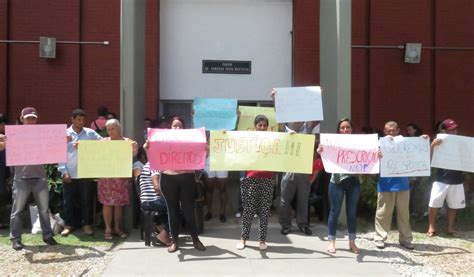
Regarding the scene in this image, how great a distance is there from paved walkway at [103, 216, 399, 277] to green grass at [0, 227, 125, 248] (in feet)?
1.14

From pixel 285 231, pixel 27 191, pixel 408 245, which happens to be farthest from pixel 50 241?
pixel 408 245

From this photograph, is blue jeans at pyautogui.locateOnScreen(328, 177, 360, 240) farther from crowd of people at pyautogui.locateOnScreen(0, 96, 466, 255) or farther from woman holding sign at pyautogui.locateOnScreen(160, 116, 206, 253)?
woman holding sign at pyautogui.locateOnScreen(160, 116, 206, 253)

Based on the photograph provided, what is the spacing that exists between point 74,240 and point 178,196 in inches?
71.5

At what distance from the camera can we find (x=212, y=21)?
38.9 feet

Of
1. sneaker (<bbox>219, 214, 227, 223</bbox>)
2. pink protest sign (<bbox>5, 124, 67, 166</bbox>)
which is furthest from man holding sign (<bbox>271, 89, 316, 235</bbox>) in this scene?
pink protest sign (<bbox>5, 124, 67, 166</bbox>)

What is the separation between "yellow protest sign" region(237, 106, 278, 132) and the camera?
320 inches

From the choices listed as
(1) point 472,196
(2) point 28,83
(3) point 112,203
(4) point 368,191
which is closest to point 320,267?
(4) point 368,191

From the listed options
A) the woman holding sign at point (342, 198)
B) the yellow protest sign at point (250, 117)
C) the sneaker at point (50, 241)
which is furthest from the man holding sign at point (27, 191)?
the woman holding sign at point (342, 198)

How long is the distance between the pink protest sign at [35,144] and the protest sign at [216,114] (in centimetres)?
221

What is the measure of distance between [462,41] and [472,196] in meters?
4.70

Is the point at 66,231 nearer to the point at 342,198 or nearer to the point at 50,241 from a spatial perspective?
the point at 50,241

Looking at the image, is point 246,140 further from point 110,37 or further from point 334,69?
point 110,37

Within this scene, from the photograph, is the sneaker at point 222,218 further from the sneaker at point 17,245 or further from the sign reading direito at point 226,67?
the sign reading direito at point 226,67

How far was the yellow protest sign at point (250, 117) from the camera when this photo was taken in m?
8.12
